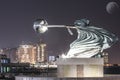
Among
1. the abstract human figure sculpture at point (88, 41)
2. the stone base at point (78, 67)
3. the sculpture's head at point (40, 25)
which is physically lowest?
the stone base at point (78, 67)

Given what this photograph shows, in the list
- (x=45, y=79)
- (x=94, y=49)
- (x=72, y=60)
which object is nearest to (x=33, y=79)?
(x=45, y=79)

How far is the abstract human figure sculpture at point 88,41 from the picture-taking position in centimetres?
4894

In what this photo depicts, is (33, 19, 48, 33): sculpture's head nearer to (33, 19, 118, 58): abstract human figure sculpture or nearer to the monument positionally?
the monument

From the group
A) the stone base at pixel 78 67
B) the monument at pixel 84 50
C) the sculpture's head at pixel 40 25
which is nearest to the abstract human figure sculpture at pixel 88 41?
the monument at pixel 84 50

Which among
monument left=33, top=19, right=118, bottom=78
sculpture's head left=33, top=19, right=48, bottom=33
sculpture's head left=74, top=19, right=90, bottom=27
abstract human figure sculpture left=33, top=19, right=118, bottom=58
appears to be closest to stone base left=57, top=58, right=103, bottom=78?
monument left=33, top=19, right=118, bottom=78

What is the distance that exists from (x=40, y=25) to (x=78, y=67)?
6.35 meters

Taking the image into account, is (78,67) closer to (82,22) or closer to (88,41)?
(88,41)

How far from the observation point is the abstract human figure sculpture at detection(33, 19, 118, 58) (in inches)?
1927

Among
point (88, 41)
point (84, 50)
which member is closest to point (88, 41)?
point (88, 41)

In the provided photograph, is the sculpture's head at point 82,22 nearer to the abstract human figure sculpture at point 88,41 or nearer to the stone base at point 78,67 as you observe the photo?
the abstract human figure sculpture at point 88,41

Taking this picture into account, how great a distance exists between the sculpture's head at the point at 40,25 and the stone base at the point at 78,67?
4.32 meters

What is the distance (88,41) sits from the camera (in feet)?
162

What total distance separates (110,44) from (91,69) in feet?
12.1

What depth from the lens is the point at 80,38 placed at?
164ft
